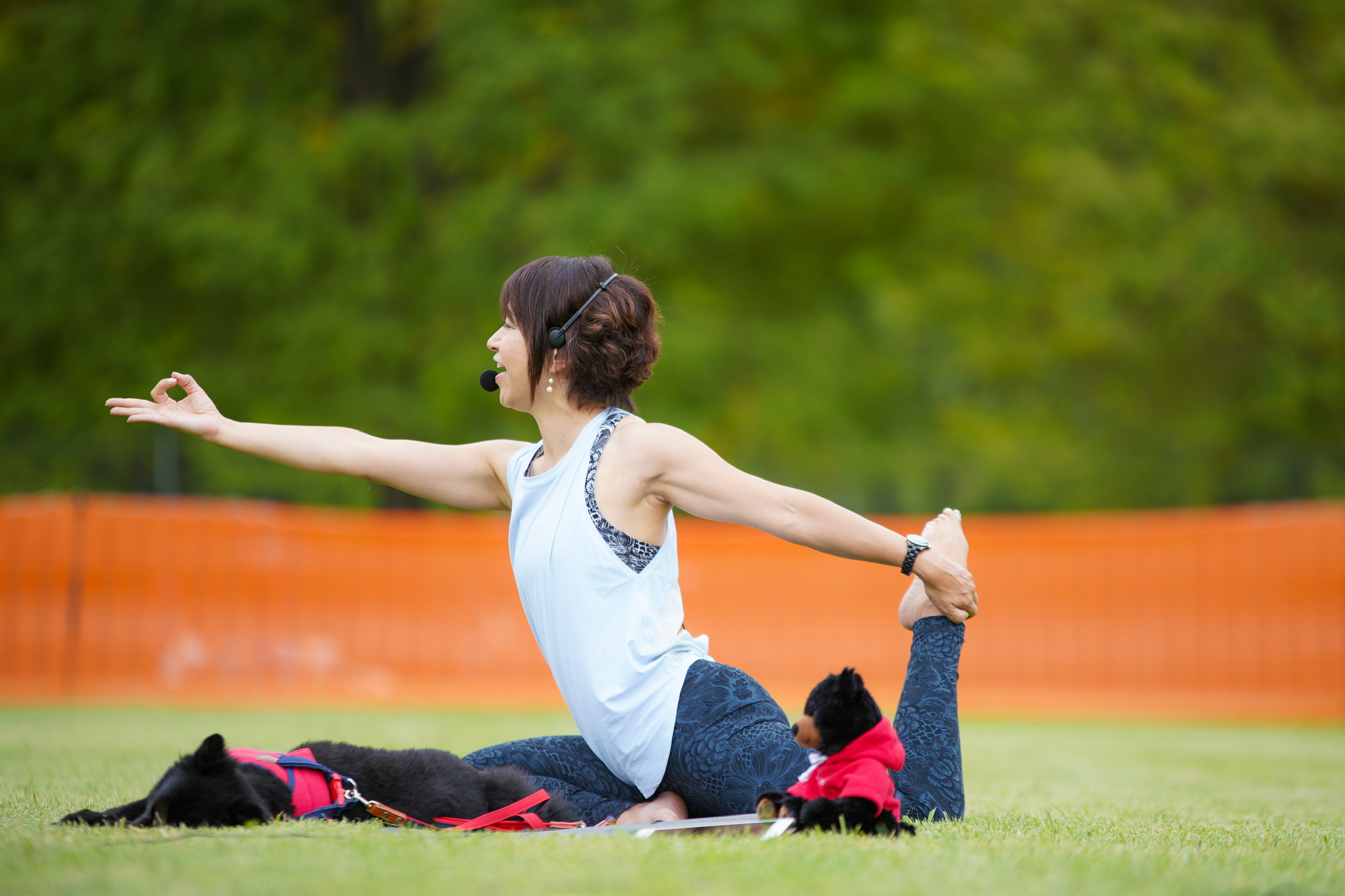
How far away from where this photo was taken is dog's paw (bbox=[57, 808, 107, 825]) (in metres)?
2.48

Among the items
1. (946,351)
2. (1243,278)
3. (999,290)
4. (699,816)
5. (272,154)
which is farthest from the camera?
(946,351)

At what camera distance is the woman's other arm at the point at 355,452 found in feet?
10.4

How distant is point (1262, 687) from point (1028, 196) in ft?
29.5

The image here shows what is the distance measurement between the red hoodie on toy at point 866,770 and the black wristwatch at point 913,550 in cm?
40

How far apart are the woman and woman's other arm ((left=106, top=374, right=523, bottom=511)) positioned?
0.05 metres

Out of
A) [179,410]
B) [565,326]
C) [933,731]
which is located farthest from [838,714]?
[179,410]

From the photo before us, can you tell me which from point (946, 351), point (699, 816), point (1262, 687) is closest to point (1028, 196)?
point (946, 351)

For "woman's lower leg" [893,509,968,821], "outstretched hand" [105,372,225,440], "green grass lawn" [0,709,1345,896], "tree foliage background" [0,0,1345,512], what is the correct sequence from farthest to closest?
"tree foliage background" [0,0,1345,512] → "outstretched hand" [105,372,225,440] → "woman's lower leg" [893,509,968,821] → "green grass lawn" [0,709,1345,896]

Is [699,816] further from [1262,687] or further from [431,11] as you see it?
[431,11]

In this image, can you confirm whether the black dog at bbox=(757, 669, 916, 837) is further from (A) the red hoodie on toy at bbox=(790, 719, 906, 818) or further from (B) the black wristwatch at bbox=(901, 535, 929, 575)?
(B) the black wristwatch at bbox=(901, 535, 929, 575)

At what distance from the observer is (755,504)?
271cm

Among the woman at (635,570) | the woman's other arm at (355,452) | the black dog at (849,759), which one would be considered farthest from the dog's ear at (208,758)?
the black dog at (849,759)

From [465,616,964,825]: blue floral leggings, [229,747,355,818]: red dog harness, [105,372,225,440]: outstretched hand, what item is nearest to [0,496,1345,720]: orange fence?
[465,616,964,825]: blue floral leggings

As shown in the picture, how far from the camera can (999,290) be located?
1669 centimetres
